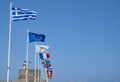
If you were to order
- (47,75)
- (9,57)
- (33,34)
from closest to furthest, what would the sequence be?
(9,57) → (33,34) → (47,75)

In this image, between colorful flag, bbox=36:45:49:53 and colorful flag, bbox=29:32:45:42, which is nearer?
colorful flag, bbox=29:32:45:42

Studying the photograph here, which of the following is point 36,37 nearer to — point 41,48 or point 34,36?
point 34,36

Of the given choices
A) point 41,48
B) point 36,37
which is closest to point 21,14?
A: point 36,37

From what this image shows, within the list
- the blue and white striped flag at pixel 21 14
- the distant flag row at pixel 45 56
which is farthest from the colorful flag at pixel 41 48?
the blue and white striped flag at pixel 21 14

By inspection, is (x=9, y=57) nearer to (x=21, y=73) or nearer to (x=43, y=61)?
(x=21, y=73)

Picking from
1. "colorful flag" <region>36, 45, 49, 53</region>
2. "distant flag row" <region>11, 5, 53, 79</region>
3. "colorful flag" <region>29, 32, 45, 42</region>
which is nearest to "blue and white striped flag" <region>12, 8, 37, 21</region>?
"distant flag row" <region>11, 5, 53, 79</region>

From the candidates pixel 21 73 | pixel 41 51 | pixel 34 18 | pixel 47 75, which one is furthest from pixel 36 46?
pixel 34 18

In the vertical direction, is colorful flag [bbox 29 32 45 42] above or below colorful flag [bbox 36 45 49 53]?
above

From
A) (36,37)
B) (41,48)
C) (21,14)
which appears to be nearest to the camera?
(21,14)

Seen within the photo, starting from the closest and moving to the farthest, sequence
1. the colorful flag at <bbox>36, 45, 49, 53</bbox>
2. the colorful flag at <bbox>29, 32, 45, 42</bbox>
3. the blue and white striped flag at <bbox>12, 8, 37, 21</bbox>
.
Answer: the blue and white striped flag at <bbox>12, 8, 37, 21</bbox> < the colorful flag at <bbox>29, 32, 45, 42</bbox> < the colorful flag at <bbox>36, 45, 49, 53</bbox>

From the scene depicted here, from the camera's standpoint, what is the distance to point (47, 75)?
47219 millimetres

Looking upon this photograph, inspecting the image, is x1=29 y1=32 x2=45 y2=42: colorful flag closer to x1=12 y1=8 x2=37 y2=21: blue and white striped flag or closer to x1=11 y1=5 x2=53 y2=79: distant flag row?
x1=11 y1=5 x2=53 y2=79: distant flag row

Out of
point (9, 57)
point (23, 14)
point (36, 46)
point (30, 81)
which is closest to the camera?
point (9, 57)

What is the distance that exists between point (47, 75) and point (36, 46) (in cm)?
923
